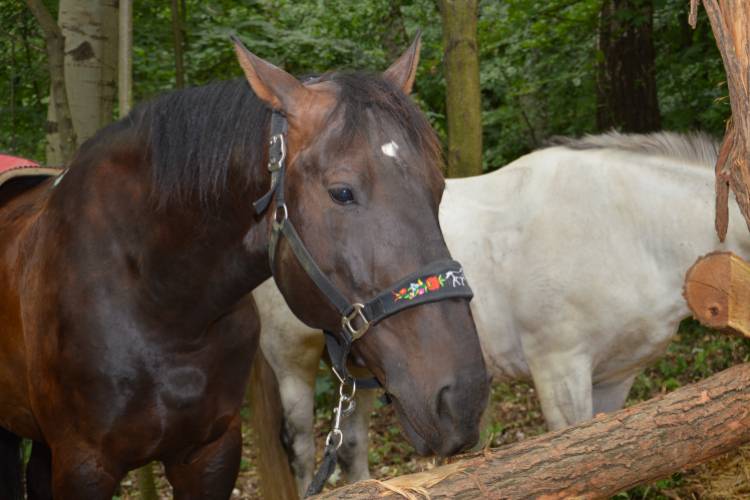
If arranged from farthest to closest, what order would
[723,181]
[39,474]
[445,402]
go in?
[39,474] < [723,181] < [445,402]

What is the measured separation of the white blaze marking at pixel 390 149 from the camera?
159 centimetres

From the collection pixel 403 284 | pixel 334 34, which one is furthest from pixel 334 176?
pixel 334 34

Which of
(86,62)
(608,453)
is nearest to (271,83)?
(608,453)

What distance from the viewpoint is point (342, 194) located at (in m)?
1.56

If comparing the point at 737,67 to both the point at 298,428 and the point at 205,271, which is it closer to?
the point at 205,271

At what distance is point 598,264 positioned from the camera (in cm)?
298

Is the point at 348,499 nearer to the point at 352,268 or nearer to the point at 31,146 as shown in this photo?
the point at 352,268

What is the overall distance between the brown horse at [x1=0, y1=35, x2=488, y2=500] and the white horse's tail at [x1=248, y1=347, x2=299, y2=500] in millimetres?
1273

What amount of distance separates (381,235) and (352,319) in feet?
0.77

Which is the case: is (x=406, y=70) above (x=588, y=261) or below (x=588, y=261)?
above

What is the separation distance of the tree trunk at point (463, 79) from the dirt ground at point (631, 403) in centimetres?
162

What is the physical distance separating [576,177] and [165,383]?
7.44 feet

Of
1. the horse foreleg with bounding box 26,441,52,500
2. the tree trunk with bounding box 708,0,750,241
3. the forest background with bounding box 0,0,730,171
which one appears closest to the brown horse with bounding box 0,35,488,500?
the horse foreleg with bounding box 26,441,52,500

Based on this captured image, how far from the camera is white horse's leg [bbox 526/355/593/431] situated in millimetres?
2951
